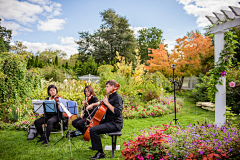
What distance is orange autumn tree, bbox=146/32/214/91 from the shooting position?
10.4 meters

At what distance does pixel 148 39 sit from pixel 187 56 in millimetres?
15303

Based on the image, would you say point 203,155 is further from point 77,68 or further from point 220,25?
point 77,68

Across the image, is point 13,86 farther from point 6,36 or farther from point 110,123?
point 6,36

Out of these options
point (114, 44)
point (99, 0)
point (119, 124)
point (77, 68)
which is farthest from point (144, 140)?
point (114, 44)

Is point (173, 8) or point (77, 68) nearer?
point (173, 8)

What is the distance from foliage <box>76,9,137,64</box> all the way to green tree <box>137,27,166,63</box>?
2064mm

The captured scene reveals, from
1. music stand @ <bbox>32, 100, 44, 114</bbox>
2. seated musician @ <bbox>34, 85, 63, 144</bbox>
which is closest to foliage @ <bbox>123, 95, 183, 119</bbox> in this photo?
seated musician @ <bbox>34, 85, 63, 144</bbox>

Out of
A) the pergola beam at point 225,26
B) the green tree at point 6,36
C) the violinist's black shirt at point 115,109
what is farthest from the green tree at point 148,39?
the violinist's black shirt at point 115,109

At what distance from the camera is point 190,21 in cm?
991

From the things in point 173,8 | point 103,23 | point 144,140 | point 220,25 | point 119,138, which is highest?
point 103,23

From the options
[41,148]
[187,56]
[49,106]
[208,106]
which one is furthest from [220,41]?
[187,56]

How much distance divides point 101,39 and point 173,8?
17.6 meters

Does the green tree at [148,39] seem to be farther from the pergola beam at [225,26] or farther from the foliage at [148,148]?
the foliage at [148,148]

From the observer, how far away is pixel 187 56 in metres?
10.9
